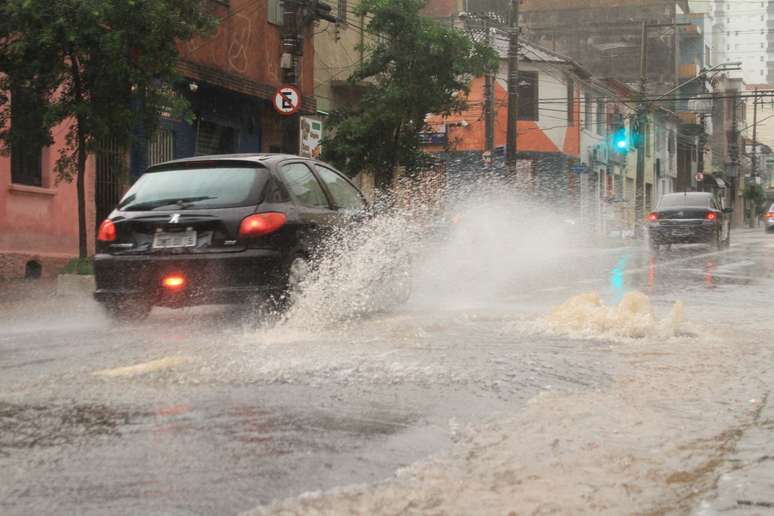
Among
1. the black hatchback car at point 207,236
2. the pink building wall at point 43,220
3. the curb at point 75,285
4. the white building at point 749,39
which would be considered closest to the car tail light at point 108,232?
the black hatchback car at point 207,236

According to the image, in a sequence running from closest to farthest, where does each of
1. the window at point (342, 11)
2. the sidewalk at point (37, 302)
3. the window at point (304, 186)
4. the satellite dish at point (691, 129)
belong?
the window at point (304, 186) < the sidewalk at point (37, 302) < the window at point (342, 11) < the satellite dish at point (691, 129)

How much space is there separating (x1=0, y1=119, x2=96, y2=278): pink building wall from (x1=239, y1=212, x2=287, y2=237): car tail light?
736 cm

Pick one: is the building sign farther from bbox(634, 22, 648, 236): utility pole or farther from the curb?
bbox(634, 22, 648, 236): utility pole

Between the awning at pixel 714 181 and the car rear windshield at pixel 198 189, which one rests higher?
the awning at pixel 714 181

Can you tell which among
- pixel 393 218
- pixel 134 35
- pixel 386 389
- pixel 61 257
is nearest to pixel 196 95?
pixel 61 257

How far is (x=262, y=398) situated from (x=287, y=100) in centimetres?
1244

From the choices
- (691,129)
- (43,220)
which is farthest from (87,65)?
(691,129)

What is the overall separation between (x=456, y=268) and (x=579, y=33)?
46.7 m

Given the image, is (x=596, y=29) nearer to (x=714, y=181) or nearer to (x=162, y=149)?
(x=714, y=181)

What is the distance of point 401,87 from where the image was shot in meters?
23.2

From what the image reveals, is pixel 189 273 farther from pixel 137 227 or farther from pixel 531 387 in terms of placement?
pixel 531 387

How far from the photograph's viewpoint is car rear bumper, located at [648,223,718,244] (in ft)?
85.0

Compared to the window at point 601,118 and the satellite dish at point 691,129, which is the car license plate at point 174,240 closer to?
the window at point 601,118

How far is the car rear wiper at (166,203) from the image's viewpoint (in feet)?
29.5
